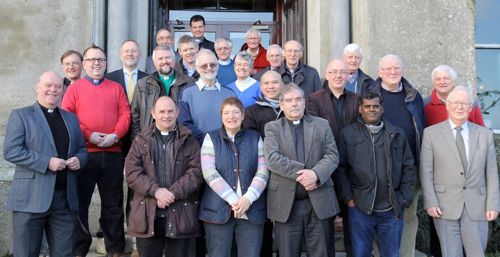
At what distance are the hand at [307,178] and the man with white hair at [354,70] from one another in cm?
147

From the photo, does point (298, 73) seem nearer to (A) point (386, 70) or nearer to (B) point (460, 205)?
(A) point (386, 70)

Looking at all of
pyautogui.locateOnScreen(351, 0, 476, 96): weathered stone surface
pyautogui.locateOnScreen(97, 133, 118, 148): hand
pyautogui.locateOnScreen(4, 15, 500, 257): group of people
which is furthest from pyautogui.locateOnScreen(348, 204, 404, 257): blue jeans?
pyautogui.locateOnScreen(351, 0, 476, 96): weathered stone surface

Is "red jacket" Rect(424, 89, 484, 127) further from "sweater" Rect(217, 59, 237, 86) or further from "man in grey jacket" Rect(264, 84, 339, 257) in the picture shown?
"sweater" Rect(217, 59, 237, 86)

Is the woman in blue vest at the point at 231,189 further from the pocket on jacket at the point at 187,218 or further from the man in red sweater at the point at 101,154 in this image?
the man in red sweater at the point at 101,154

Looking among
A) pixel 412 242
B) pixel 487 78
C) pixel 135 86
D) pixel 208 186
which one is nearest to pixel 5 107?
pixel 135 86

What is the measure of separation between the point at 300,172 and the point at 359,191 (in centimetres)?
64

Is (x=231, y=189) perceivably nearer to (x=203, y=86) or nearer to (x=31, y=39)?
(x=203, y=86)

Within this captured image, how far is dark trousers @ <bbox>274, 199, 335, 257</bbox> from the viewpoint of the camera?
3.86 m

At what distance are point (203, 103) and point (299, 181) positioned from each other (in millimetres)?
1108

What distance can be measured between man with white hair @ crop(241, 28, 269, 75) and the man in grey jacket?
224cm

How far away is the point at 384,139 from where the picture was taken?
4129 mm

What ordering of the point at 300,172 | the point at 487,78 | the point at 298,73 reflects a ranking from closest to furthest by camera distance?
1. the point at 300,172
2. the point at 298,73
3. the point at 487,78

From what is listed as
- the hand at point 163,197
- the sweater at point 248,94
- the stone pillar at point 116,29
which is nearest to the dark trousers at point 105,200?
the hand at point 163,197

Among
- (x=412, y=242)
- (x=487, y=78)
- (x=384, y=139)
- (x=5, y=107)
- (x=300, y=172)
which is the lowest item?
(x=412, y=242)
